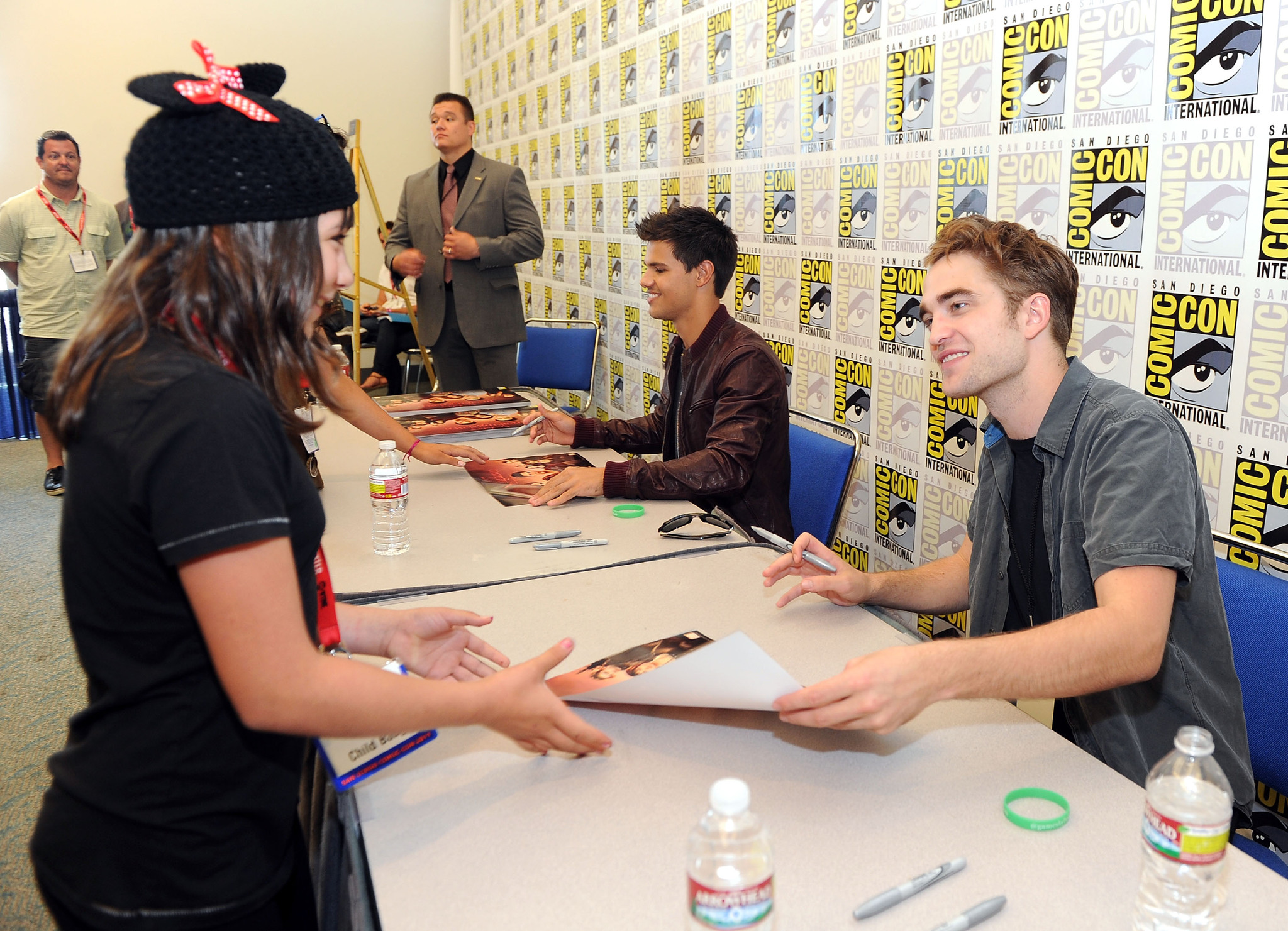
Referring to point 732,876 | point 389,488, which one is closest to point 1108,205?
point 389,488

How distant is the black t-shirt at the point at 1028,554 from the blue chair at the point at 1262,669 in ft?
0.80

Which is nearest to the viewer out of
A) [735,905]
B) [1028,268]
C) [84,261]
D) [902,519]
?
[735,905]

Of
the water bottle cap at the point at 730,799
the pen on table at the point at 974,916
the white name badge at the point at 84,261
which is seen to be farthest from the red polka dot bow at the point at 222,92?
the white name badge at the point at 84,261

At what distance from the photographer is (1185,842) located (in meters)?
0.76

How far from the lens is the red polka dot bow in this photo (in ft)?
2.64

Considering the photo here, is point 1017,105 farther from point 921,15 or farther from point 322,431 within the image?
point 322,431

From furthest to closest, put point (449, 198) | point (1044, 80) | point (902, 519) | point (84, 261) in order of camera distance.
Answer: point (84, 261)
point (449, 198)
point (902, 519)
point (1044, 80)

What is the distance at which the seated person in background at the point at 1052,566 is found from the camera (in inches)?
42.9

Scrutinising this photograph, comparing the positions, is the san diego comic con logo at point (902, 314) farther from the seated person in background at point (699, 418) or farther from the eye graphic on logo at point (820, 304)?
the seated person in background at point (699, 418)

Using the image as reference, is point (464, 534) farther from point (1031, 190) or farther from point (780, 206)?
point (780, 206)

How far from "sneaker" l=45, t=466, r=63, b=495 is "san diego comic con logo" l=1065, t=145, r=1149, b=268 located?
16.2ft

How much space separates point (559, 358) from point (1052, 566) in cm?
312

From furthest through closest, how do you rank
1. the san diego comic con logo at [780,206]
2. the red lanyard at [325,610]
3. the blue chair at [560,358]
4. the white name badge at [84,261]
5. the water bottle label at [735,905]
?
A: the white name badge at [84,261] < the blue chair at [560,358] < the san diego comic con logo at [780,206] < the red lanyard at [325,610] < the water bottle label at [735,905]

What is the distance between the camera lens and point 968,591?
5.31 feet
